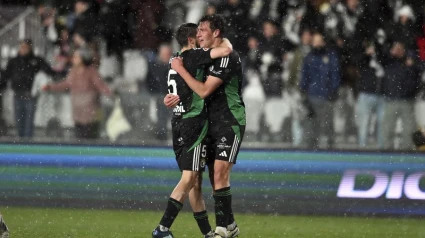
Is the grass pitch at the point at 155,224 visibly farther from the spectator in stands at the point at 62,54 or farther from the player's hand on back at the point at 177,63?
the spectator in stands at the point at 62,54

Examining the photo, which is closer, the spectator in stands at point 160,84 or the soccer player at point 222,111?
the soccer player at point 222,111

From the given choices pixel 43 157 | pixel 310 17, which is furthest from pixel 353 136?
pixel 43 157

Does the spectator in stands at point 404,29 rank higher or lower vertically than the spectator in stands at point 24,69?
higher

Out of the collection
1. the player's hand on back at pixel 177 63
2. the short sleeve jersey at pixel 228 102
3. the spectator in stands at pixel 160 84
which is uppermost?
the player's hand on back at pixel 177 63

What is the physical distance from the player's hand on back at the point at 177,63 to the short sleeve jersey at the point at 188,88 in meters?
0.04

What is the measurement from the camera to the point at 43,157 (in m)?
11.8

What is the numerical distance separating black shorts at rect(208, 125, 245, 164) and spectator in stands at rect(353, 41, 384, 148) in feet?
12.2

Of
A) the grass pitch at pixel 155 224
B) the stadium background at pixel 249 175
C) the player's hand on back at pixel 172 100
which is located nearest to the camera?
the player's hand on back at pixel 172 100

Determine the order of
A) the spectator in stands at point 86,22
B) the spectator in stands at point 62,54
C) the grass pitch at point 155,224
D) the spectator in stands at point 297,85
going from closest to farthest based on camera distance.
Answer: the grass pitch at point 155,224
the spectator in stands at point 297,85
the spectator in stands at point 62,54
the spectator in stands at point 86,22

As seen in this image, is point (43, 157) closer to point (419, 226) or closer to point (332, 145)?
point (332, 145)

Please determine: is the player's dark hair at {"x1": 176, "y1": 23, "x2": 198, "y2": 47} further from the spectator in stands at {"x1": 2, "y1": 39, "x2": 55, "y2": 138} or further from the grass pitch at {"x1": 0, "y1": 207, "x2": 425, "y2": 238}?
the spectator in stands at {"x1": 2, "y1": 39, "x2": 55, "y2": 138}

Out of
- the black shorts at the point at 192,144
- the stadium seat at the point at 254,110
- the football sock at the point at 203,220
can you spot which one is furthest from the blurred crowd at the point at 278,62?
the black shorts at the point at 192,144

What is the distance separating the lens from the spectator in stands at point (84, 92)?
41.0 ft

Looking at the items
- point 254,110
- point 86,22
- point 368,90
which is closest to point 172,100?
point 254,110
